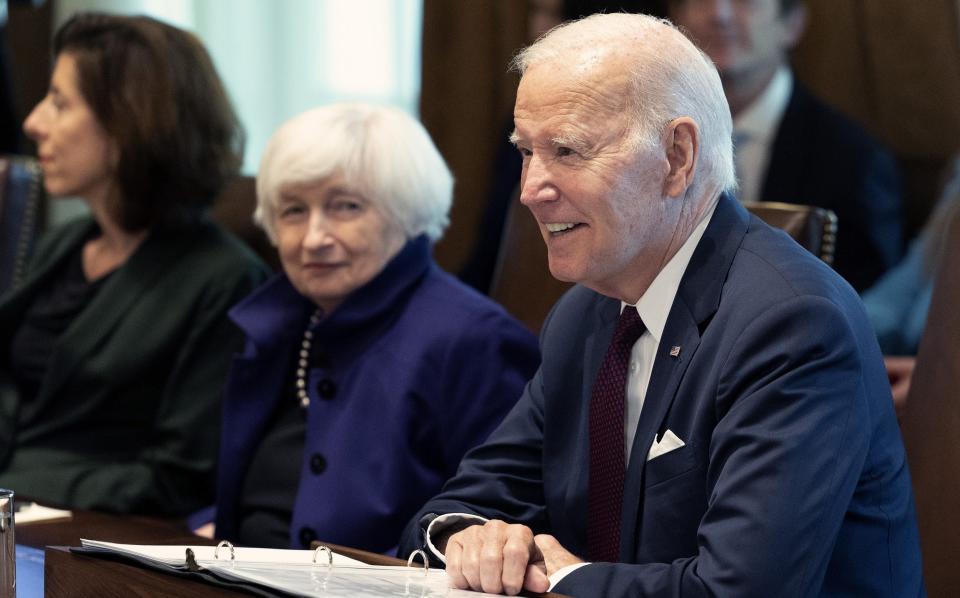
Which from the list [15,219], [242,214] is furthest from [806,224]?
[15,219]

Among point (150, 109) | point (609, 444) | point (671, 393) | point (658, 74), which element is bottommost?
point (609, 444)

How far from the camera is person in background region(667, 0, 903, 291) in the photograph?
3221 mm

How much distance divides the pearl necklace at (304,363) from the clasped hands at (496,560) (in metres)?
0.84

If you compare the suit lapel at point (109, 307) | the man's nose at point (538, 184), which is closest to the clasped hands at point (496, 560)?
the man's nose at point (538, 184)

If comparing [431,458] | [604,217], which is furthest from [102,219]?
[604,217]

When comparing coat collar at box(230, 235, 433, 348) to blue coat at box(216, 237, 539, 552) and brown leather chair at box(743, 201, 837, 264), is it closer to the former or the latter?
blue coat at box(216, 237, 539, 552)

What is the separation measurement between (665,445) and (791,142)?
2031 millimetres

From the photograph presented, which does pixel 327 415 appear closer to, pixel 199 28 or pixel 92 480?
pixel 92 480

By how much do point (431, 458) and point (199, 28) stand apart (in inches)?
122

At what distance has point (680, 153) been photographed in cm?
155

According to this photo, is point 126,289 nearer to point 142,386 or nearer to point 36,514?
point 142,386

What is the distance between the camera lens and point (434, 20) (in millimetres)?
4438

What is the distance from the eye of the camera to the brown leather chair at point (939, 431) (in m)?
1.75

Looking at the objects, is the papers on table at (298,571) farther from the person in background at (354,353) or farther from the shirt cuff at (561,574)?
the person in background at (354,353)
